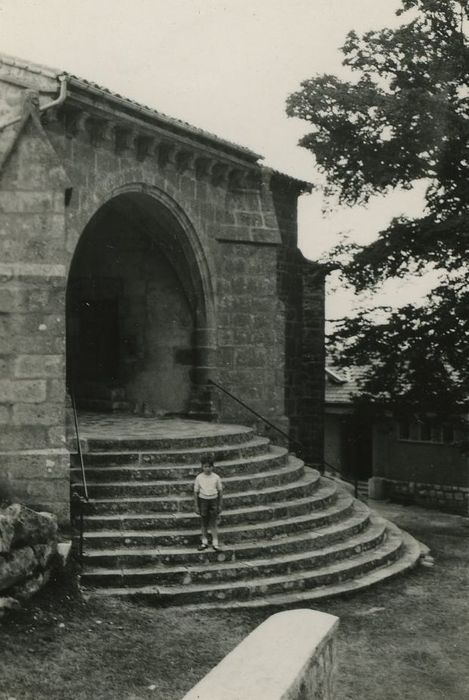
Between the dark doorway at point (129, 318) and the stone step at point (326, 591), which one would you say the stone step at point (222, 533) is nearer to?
the stone step at point (326, 591)

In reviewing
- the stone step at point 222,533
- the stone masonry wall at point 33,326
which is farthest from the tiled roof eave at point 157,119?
the stone step at point 222,533

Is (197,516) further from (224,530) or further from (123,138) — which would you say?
(123,138)

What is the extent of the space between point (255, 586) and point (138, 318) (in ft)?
23.3

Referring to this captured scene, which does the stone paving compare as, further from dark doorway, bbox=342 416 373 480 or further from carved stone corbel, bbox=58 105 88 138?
dark doorway, bbox=342 416 373 480

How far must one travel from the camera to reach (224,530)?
29.1 ft

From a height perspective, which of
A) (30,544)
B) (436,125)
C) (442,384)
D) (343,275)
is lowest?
(30,544)

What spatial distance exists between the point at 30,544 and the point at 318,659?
4.77m

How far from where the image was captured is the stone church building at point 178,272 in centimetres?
1116

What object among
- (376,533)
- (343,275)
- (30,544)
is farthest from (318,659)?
(343,275)

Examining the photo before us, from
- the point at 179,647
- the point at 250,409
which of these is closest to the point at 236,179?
the point at 250,409

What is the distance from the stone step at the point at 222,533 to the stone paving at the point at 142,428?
5.25ft

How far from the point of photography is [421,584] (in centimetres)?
915

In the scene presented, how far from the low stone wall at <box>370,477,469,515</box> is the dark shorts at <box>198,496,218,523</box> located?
12.0 m

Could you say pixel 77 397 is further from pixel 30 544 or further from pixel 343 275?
pixel 30 544
